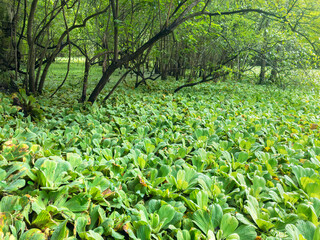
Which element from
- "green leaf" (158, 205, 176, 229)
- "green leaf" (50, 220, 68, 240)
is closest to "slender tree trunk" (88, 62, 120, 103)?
"green leaf" (158, 205, 176, 229)

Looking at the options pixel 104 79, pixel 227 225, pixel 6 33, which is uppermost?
pixel 6 33

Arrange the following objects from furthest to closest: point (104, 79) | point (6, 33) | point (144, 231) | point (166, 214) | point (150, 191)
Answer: point (6, 33)
point (104, 79)
point (150, 191)
point (166, 214)
point (144, 231)

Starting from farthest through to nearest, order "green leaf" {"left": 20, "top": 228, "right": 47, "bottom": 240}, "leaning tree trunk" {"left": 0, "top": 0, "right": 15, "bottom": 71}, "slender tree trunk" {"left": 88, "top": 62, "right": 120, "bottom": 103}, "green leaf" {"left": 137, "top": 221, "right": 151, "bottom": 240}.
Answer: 1. "leaning tree trunk" {"left": 0, "top": 0, "right": 15, "bottom": 71}
2. "slender tree trunk" {"left": 88, "top": 62, "right": 120, "bottom": 103}
3. "green leaf" {"left": 137, "top": 221, "right": 151, "bottom": 240}
4. "green leaf" {"left": 20, "top": 228, "right": 47, "bottom": 240}

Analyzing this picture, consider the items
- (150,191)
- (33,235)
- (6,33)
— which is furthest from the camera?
(6,33)

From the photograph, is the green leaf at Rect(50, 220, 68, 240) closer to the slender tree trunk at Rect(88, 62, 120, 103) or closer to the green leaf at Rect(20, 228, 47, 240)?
the green leaf at Rect(20, 228, 47, 240)

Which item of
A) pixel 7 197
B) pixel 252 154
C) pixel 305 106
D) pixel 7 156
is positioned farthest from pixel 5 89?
pixel 305 106

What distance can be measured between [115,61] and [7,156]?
2309 mm

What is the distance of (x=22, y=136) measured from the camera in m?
1.77

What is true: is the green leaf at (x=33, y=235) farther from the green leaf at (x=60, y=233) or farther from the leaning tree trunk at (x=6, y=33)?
the leaning tree trunk at (x=6, y=33)

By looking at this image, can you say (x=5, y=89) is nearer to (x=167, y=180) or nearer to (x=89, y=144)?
(x=89, y=144)

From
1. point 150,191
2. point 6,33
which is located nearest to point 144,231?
point 150,191

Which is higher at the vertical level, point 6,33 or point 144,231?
point 6,33

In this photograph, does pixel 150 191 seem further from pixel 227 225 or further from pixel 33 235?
pixel 33 235

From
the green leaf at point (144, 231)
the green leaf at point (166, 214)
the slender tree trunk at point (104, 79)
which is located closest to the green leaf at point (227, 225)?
the green leaf at point (166, 214)
